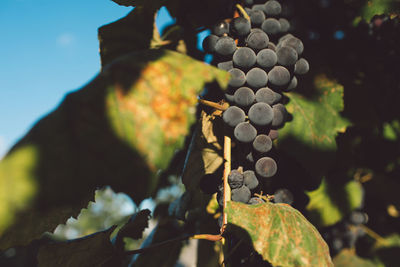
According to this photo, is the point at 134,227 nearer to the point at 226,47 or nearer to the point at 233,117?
the point at 233,117

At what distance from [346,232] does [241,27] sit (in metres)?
1.72

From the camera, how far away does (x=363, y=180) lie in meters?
1.94

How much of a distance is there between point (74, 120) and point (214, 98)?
22.3 inches

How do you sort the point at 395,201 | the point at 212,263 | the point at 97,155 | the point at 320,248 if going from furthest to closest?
the point at 395,201 → the point at 212,263 → the point at 320,248 → the point at 97,155

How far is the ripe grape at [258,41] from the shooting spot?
3.42ft

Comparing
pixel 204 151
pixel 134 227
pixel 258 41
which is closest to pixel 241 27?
pixel 258 41

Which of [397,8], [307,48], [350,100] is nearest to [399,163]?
[350,100]

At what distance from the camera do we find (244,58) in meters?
1.01

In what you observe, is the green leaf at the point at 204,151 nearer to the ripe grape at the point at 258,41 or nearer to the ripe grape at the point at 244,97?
the ripe grape at the point at 244,97

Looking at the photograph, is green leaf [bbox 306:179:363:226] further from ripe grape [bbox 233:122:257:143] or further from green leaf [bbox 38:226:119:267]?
green leaf [bbox 38:226:119:267]

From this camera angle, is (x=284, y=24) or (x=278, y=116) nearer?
→ (x=278, y=116)

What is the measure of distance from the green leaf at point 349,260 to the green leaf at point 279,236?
1435 millimetres

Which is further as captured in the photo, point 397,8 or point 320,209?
point 320,209

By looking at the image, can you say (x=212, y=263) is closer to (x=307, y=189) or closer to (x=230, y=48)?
(x=307, y=189)
